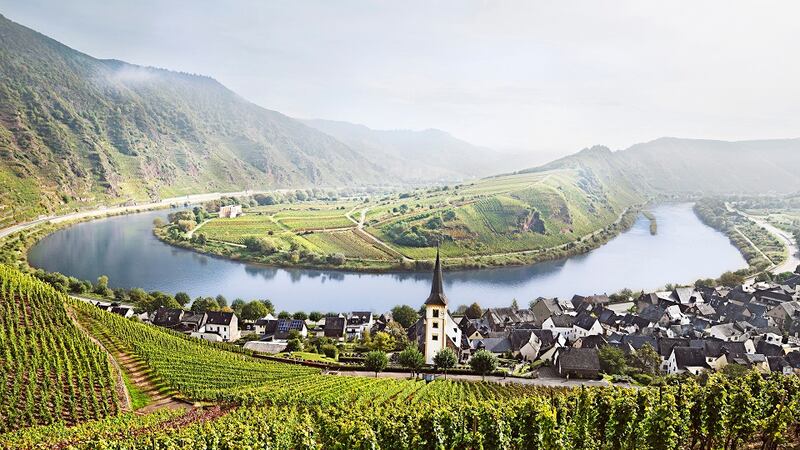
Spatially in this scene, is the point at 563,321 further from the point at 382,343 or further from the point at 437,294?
the point at 437,294

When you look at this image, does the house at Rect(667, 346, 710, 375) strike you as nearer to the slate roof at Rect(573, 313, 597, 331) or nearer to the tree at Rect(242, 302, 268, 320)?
the slate roof at Rect(573, 313, 597, 331)

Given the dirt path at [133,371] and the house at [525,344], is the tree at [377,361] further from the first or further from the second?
the house at [525,344]

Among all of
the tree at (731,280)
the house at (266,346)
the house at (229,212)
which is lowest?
the house at (266,346)

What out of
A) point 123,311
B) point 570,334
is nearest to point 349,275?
point 123,311

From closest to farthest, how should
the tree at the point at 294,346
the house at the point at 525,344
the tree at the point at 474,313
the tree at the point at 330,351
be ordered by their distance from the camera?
the tree at the point at 330,351 < the house at the point at 525,344 < the tree at the point at 294,346 < the tree at the point at 474,313

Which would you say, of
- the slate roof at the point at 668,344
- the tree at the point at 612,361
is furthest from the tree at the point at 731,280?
the tree at the point at 612,361

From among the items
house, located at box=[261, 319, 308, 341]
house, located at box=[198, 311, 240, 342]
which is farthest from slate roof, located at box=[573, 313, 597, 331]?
house, located at box=[198, 311, 240, 342]
